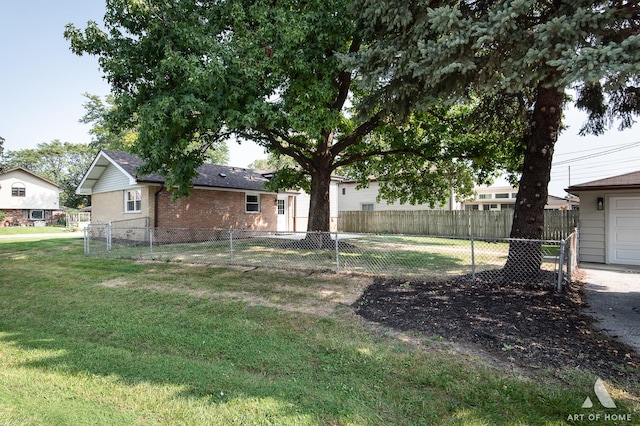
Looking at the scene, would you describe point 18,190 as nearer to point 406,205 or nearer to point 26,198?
point 26,198

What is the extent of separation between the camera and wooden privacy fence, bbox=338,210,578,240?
15.0 metres

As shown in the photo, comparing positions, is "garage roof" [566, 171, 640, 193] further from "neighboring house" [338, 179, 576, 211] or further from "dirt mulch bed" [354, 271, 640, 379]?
"neighboring house" [338, 179, 576, 211]

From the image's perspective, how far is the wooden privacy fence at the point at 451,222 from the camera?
1497cm

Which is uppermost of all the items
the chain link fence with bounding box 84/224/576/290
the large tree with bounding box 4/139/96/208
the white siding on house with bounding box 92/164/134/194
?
the large tree with bounding box 4/139/96/208

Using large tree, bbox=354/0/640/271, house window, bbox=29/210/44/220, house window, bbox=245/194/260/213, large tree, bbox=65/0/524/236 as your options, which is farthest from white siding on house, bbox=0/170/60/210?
large tree, bbox=354/0/640/271

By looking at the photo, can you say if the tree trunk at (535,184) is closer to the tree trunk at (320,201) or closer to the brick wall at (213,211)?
the tree trunk at (320,201)

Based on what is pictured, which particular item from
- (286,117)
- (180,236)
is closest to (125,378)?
(286,117)

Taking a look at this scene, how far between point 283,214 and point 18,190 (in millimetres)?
32423

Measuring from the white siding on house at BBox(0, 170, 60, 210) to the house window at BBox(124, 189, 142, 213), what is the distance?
28102 millimetres

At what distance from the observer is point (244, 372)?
339 centimetres

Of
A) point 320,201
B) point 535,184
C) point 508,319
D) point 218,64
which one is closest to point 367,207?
point 320,201

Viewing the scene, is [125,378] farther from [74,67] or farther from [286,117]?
[74,67]

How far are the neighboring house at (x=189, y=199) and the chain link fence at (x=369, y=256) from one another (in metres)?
0.89

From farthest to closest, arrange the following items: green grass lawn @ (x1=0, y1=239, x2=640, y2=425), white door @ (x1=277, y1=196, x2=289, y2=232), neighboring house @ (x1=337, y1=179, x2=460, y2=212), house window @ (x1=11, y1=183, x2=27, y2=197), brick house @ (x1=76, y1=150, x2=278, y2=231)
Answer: house window @ (x1=11, y1=183, x2=27, y2=197) → neighboring house @ (x1=337, y1=179, x2=460, y2=212) → white door @ (x1=277, y1=196, x2=289, y2=232) → brick house @ (x1=76, y1=150, x2=278, y2=231) → green grass lawn @ (x1=0, y1=239, x2=640, y2=425)
